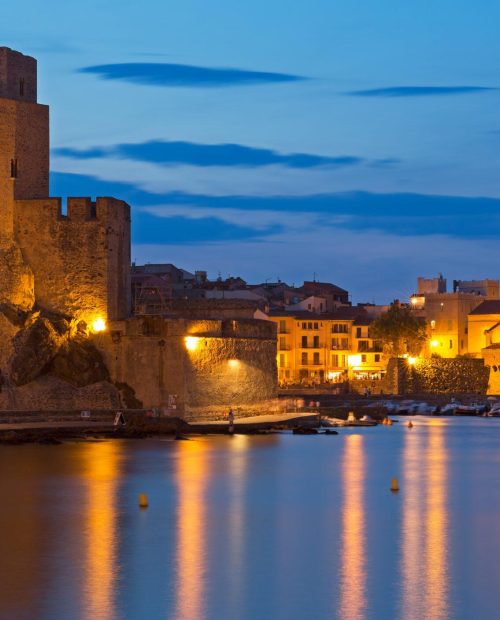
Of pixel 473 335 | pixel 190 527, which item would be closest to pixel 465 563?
pixel 190 527

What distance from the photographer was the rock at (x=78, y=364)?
1565 inches

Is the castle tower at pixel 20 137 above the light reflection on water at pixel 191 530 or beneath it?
above

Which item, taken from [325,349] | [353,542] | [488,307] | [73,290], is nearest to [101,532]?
[353,542]

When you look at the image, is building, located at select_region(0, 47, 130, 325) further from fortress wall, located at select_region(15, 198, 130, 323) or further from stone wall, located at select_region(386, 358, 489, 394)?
stone wall, located at select_region(386, 358, 489, 394)

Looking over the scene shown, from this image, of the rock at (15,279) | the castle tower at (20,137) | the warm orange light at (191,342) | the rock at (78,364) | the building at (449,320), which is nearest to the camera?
the rock at (15,279)

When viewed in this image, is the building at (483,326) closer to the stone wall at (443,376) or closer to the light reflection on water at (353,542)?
the stone wall at (443,376)

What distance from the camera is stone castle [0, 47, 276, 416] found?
131 ft

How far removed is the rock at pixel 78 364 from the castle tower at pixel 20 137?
3754 millimetres

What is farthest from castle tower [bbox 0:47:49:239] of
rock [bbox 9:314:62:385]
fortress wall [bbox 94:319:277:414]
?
fortress wall [bbox 94:319:277:414]

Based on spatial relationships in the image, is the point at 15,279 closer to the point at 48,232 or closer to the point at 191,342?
the point at 48,232

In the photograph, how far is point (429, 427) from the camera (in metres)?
52.5

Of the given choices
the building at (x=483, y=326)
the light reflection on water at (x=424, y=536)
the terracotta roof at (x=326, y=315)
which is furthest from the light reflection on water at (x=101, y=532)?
the building at (x=483, y=326)

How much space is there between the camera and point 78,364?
131ft

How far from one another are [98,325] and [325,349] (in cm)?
2887
